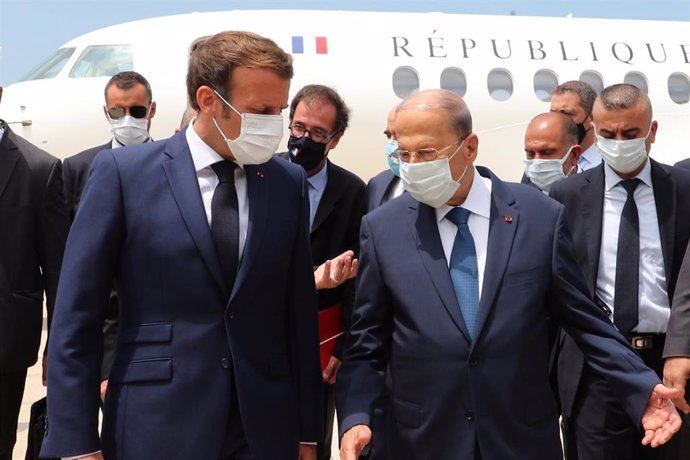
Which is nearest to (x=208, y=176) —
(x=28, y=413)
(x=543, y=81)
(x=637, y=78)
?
(x=28, y=413)

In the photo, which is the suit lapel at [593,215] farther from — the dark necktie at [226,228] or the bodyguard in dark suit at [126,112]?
the bodyguard in dark suit at [126,112]

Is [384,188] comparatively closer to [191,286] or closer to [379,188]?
[379,188]

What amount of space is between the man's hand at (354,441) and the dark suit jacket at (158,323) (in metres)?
0.22

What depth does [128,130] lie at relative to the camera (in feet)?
→ 18.8

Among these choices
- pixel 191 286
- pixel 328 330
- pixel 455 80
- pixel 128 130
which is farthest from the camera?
pixel 455 80

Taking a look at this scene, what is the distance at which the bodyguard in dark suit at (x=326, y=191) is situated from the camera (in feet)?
15.3

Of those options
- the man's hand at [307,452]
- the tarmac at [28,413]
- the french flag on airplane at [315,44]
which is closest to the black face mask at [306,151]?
the man's hand at [307,452]

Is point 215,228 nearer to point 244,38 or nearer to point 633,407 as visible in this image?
point 244,38

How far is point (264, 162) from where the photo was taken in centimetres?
323

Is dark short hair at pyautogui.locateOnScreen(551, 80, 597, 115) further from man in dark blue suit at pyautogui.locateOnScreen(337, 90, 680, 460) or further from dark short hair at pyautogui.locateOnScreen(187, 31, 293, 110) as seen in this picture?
dark short hair at pyautogui.locateOnScreen(187, 31, 293, 110)

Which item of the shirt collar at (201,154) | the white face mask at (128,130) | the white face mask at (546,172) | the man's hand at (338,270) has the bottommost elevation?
the man's hand at (338,270)

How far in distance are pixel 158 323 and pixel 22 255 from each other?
6.25ft

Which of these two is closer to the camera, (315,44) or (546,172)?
(546,172)

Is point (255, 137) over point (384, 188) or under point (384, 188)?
under
